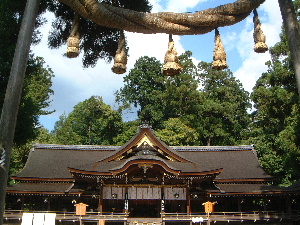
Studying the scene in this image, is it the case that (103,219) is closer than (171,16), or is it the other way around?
(171,16)

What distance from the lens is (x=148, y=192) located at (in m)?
15.8

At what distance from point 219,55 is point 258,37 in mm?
420

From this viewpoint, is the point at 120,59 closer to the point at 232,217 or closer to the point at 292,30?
the point at 292,30

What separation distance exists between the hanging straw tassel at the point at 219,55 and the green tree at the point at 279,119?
1463 cm

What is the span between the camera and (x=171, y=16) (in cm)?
246

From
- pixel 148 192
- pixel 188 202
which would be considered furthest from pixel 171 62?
pixel 148 192

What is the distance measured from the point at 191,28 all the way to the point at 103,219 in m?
13.3

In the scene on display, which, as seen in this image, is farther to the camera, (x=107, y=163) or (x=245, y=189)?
(x=107, y=163)

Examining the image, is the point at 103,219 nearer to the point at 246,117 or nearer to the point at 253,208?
the point at 253,208

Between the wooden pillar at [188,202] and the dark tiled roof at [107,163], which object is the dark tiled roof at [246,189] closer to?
the dark tiled roof at [107,163]

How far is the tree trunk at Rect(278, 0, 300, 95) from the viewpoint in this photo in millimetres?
3373

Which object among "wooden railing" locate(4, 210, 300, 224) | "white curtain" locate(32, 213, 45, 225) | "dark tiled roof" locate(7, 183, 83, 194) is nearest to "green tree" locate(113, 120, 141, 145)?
"dark tiled roof" locate(7, 183, 83, 194)

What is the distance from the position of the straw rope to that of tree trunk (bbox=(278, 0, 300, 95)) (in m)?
1.10

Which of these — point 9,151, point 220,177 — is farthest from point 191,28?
point 220,177
